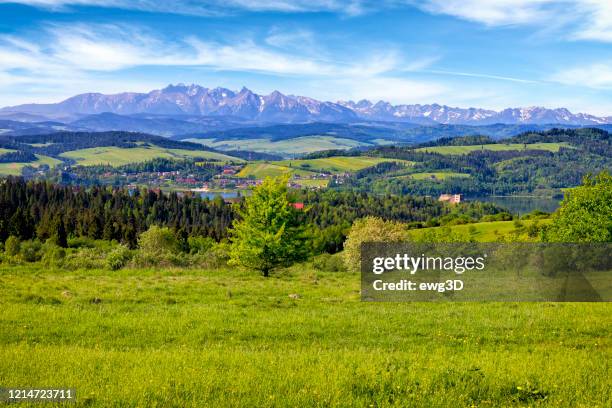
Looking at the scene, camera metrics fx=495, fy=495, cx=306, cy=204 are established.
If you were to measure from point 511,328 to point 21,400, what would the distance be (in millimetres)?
13190

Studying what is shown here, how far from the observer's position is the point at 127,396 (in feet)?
28.0

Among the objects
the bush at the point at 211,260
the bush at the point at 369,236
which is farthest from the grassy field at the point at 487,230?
the bush at the point at 211,260

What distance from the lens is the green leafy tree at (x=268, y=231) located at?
35094 mm

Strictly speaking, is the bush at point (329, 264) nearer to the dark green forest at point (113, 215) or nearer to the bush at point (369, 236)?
the bush at point (369, 236)

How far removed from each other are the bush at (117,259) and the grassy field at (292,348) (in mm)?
11134

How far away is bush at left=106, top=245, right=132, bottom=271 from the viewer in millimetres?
33500

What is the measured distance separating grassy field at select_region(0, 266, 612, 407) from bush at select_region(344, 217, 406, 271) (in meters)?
31.5

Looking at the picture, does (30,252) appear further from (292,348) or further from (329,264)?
(292,348)

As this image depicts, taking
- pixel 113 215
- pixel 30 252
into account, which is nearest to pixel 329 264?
pixel 30 252

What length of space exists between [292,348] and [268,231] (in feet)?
75.3

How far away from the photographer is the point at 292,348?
12820mm
